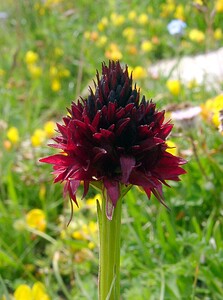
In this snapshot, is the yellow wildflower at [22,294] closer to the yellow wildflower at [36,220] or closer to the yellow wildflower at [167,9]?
the yellow wildflower at [36,220]

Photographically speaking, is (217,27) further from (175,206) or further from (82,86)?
(175,206)

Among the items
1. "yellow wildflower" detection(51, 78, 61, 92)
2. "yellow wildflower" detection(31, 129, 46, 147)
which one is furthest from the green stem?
"yellow wildflower" detection(51, 78, 61, 92)

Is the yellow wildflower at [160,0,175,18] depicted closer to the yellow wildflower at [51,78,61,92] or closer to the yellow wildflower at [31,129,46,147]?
the yellow wildflower at [51,78,61,92]

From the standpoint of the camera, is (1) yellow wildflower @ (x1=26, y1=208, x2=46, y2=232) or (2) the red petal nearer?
(2) the red petal

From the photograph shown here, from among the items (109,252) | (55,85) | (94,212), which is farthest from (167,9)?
(109,252)

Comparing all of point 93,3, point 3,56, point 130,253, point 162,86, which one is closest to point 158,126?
point 130,253

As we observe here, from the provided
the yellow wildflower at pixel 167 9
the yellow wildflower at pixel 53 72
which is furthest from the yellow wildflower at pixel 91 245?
the yellow wildflower at pixel 167 9
